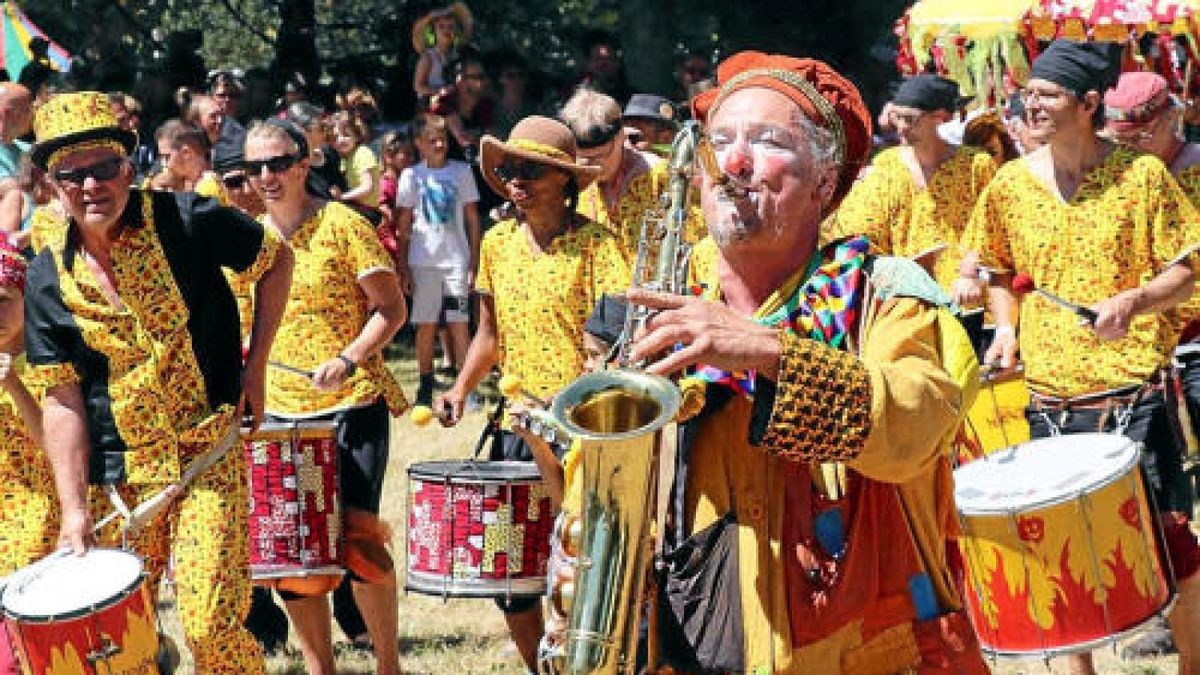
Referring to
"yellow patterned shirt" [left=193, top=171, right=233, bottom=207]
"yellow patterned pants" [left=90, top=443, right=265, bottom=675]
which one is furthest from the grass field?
"yellow patterned pants" [left=90, top=443, right=265, bottom=675]

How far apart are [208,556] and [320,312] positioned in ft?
6.57

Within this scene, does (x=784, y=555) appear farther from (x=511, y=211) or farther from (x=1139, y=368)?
(x=511, y=211)

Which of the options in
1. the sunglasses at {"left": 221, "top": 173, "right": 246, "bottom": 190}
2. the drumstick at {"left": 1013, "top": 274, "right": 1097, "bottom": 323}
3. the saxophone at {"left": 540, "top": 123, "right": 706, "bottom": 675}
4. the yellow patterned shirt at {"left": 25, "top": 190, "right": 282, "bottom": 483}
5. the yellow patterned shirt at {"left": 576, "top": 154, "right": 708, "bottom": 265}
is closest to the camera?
the saxophone at {"left": 540, "top": 123, "right": 706, "bottom": 675}

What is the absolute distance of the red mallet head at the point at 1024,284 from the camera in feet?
24.0

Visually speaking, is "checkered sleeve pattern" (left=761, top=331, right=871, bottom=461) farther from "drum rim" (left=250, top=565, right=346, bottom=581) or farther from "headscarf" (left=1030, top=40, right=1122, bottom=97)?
"drum rim" (left=250, top=565, right=346, bottom=581)

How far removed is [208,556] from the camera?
613cm

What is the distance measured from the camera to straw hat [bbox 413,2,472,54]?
17.4 m

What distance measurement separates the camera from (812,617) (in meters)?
3.79

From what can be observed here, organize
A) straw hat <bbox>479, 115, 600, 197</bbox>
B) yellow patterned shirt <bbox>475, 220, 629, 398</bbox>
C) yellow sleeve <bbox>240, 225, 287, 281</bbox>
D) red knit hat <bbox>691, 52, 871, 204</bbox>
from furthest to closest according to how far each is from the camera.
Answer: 1. straw hat <bbox>479, 115, 600, 197</bbox>
2. yellow patterned shirt <bbox>475, 220, 629, 398</bbox>
3. yellow sleeve <bbox>240, 225, 287, 281</bbox>
4. red knit hat <bbox>691, 52, 871, 204</bbox>

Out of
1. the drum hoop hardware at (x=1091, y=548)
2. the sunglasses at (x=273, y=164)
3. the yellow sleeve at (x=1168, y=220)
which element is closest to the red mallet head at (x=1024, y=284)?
the yellow sleeve at (x=1168, y=220)

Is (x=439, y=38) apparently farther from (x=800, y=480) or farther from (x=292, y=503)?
(x=800, y=480)

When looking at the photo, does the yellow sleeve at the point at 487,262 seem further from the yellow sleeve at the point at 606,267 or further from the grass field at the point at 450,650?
the grass field at the point at 450,650

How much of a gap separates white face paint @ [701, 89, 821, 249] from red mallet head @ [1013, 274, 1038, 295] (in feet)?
11.6

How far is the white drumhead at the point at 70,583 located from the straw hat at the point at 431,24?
1162 centimetres
